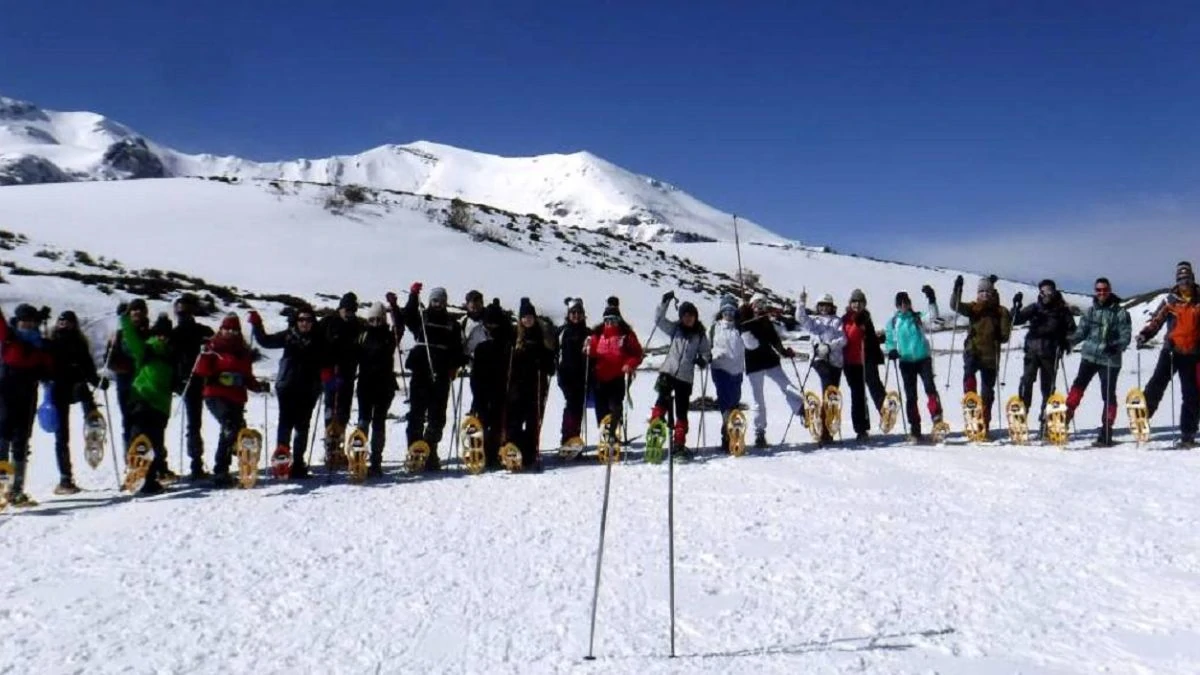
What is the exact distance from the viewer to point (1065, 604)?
5.30 m

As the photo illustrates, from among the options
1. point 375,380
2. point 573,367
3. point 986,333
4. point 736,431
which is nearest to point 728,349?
point 736,431

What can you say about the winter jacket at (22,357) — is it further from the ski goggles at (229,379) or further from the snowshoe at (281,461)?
the snowshoe at (281,461)

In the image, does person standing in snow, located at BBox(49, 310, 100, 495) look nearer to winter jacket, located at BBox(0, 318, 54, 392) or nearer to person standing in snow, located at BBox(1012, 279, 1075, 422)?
winter jacket, located at BBox(0, 318, 54, 392)

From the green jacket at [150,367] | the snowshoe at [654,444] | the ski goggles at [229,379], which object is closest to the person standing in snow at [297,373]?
the ski goggles at [229,379]

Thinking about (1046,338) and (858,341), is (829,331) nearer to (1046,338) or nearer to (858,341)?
(858,341)

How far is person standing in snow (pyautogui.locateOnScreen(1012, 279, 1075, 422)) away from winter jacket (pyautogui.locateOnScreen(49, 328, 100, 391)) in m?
11.0

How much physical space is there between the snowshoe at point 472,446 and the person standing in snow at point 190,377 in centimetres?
289

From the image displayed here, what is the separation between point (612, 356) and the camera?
10.6 m

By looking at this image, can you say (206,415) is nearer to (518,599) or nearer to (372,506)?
(372,506)

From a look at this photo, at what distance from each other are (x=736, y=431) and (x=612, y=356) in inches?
69.7

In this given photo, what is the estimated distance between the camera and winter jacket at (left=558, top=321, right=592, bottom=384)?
10930mm

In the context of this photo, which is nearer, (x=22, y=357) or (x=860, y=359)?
(x=22, y=357)

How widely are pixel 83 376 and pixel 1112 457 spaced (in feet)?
37.1

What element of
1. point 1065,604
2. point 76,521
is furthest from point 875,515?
point 76,521
